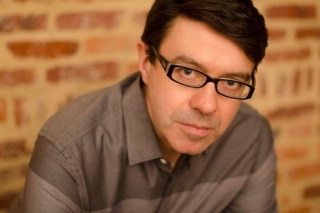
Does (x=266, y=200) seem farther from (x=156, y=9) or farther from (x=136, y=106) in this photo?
(x=156, y=9)

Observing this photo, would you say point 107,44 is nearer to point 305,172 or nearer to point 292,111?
point 292,111

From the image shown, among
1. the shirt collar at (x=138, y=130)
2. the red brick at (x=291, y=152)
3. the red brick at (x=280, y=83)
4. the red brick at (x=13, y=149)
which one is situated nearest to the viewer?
the shirt collar at (x=138, y=130)

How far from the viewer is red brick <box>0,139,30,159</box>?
5.35 feet

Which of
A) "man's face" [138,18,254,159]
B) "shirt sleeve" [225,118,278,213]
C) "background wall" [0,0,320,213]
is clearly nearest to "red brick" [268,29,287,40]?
"background wall" [0,0,320,213]

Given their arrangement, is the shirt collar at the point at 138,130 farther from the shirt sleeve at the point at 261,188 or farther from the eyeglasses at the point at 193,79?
the shirt sleeve at the point at 261,188

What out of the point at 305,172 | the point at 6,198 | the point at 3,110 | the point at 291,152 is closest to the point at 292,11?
the point at 291,152

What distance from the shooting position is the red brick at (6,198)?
1.68m

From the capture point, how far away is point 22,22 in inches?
61.1

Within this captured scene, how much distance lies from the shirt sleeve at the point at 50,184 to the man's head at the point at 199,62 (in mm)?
295

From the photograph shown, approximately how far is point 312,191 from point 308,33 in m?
0.82

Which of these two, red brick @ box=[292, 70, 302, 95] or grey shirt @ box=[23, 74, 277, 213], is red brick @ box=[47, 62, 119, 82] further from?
red brick @ box=[292, 70, 302, 95]

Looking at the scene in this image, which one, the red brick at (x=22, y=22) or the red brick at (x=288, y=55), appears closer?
the red brick at (x=22, y=22)

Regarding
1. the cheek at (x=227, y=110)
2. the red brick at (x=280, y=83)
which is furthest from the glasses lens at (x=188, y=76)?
the red brick at (x=280, y=83)

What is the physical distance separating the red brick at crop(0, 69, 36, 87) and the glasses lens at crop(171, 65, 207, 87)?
1.98 feet
